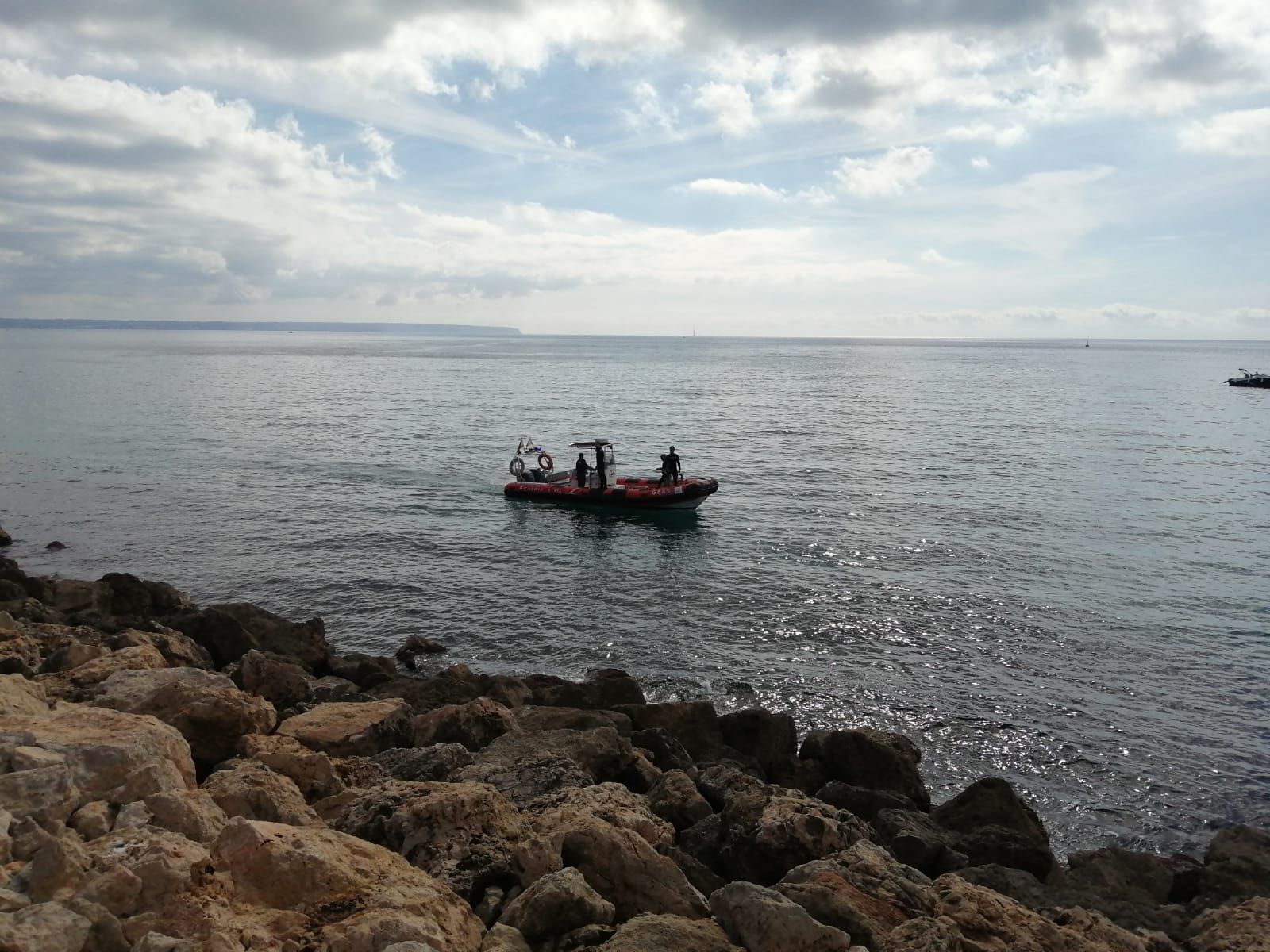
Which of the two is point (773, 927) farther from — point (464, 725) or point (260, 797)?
point (464, 725)

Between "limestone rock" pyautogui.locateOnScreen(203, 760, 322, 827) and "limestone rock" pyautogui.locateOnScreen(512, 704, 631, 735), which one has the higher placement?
"limestone rock" pyautogui.locateOnScreen(203, 760, 322, 827)

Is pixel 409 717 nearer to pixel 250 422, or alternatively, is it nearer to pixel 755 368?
pixel 250 422

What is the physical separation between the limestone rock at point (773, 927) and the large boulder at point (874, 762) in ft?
21.0

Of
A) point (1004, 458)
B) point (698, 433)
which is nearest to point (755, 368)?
point (698, 433)

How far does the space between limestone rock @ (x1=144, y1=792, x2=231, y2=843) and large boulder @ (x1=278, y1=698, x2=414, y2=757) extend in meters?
2.91

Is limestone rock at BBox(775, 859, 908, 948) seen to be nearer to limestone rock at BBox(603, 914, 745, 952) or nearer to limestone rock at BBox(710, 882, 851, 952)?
limestone rock at BBox(710, 882, 851, 952)

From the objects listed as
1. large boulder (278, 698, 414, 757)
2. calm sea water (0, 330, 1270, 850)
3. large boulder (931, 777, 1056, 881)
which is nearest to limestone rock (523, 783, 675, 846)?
large boulder (278, 698, 414, 757)

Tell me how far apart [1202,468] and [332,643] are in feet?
133

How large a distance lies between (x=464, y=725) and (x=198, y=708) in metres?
3.39

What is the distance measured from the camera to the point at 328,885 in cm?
659

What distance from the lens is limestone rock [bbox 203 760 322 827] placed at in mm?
7723

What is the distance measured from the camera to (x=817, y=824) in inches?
358

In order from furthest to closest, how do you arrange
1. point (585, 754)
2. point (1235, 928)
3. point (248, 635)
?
point (248, 635), point (585, 754), point (1235, 928)

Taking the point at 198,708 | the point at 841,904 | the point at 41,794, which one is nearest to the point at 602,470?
the point at 198,708
